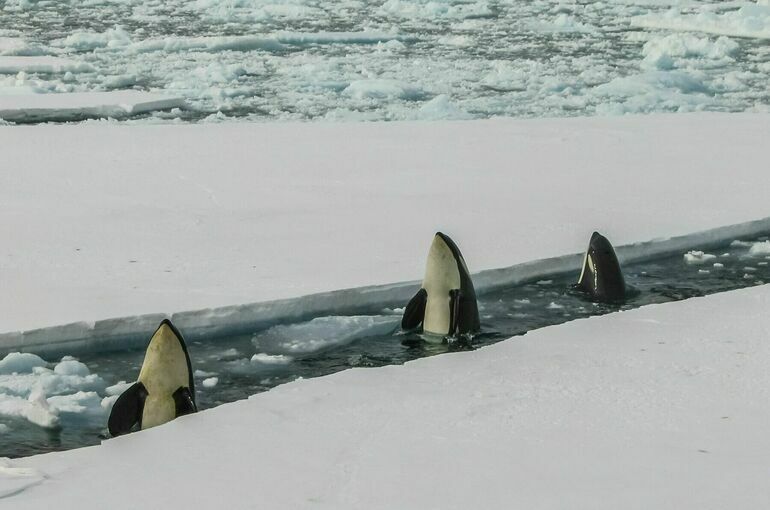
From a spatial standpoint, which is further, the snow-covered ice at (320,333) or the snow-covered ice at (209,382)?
the snow-covered ice at (320,333)

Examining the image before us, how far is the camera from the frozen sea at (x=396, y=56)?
1242 cm

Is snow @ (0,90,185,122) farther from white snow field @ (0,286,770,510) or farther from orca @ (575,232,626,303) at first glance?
white snow field @ (0,286,770,510)

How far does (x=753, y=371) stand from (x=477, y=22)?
15541 mm

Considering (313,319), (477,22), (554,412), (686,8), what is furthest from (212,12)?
(554,412)

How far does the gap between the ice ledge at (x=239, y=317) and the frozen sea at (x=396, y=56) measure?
5589 mm

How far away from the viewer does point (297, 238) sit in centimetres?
638

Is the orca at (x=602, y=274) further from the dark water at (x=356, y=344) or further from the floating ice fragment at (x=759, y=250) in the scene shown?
the floating ice fragment at (x=759, y=250)

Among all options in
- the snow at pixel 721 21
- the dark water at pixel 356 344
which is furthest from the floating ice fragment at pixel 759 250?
the snow at pixel 721 21

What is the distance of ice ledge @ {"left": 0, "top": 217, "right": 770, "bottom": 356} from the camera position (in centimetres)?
480

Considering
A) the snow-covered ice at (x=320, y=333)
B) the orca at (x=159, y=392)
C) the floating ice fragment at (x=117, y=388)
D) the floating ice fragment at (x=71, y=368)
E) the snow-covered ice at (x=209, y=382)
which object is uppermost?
the orca at (x=159, y=392)

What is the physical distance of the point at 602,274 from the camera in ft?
18.9

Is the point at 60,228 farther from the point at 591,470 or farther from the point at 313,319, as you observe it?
the point at 591,470

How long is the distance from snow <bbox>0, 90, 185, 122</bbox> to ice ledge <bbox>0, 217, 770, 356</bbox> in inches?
259

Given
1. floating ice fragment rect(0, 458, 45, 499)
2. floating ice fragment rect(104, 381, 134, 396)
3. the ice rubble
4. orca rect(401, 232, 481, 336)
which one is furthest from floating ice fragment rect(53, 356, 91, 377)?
orca rect(401, 232, 481, 336)
